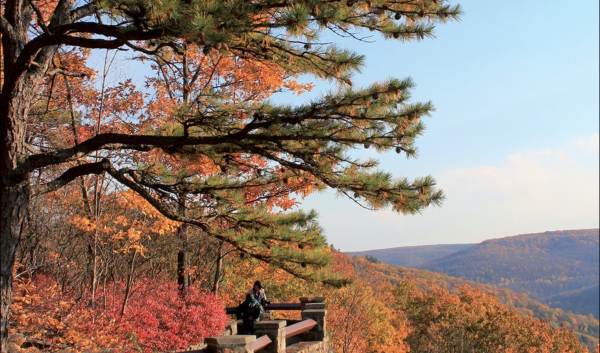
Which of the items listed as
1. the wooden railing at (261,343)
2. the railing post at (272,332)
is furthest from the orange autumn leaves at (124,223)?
the wooden railing at (261,343)

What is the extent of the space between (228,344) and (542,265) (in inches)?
6988

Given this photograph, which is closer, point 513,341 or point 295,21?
point 295,21

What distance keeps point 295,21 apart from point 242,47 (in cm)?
169

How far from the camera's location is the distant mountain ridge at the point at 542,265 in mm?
141500

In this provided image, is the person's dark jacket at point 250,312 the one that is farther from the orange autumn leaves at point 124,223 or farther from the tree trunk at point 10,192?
the tree trunk at point 10,192

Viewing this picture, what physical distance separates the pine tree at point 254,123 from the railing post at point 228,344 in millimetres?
1794

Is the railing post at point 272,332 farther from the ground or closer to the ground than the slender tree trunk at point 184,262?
closer to the ground

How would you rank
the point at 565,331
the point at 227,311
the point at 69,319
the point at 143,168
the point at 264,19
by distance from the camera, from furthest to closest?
1. the point at 565,331
2. the point at 227,311
3. the point at 69,319
4. the point at 143,168
5. the point at 264,19

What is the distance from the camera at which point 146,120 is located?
11.1m

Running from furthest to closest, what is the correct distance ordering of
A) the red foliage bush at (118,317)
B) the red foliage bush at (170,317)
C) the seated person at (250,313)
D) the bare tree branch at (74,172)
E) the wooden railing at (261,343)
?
the red foliage bush at (170,317), the red foliage bush at (118,317), the seated person at (250,313), the bare tree branch at (74,172), the wooden railing at (261,343)

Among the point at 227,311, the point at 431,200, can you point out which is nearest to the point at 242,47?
the point at 431,200

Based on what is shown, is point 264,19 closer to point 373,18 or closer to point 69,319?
point 373,18

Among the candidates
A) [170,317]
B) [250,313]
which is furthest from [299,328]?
[170,317]

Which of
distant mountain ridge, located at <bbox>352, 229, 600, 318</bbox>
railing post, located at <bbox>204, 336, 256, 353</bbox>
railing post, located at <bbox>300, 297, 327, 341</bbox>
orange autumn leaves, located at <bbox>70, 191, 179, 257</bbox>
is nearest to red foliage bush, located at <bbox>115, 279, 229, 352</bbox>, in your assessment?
orange autumn leaves, located at <bbox>70, 191, 179, 257</bbox>
